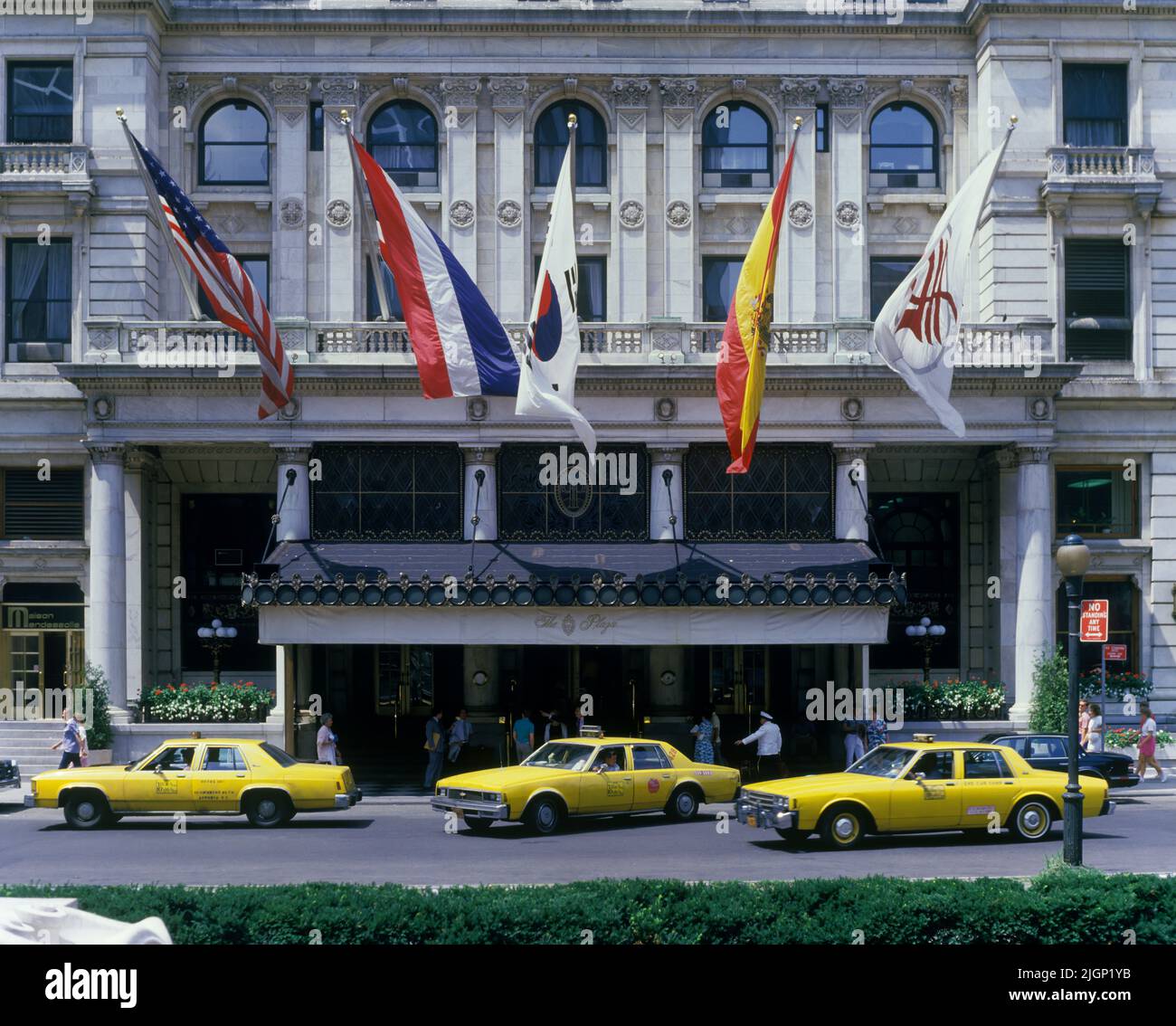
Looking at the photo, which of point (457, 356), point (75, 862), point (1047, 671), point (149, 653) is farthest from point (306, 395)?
point (1047, 671)

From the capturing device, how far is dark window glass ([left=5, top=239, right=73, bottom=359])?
3503cm

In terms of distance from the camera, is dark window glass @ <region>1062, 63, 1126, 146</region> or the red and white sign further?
dark window glass @ <region>1062, 63, 1126, 146</region>

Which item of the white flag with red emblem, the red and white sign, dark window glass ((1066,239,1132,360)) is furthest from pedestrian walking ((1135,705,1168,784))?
dark window glass ((1066,239,1132,360))

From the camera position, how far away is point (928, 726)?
3203cm

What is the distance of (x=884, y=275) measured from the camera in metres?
36.2

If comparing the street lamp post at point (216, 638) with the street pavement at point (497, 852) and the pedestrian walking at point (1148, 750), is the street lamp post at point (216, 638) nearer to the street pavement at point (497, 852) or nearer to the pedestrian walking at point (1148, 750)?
the street pavement at point (497, 852)

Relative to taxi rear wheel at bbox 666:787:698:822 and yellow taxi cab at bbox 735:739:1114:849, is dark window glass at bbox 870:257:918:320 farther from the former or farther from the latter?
yellow taxi cab at bbox 735:739:1114:849

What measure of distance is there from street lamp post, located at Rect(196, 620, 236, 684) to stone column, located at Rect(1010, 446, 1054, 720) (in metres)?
18.6

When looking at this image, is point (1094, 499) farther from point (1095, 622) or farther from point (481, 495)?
point (481, 495)

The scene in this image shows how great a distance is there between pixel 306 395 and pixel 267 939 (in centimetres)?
2270

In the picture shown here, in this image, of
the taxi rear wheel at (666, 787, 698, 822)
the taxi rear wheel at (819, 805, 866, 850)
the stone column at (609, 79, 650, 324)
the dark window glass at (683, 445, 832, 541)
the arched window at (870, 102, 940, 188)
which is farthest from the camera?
the arched window at (870, 102, 940, 188)

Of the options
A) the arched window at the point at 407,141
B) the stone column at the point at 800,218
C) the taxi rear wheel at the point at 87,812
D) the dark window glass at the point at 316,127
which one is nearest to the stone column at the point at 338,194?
the dark window glass at the point at 316,127

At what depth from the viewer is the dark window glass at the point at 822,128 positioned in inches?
1417
